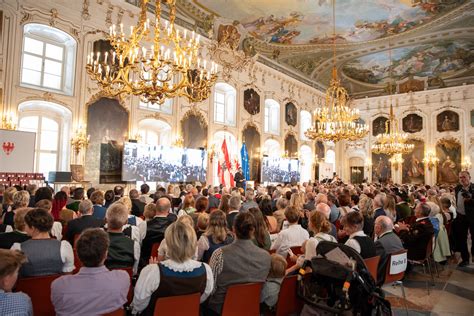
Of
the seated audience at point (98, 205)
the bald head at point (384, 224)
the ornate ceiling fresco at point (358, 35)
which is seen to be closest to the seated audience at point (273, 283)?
the bald head at point (384, 224)

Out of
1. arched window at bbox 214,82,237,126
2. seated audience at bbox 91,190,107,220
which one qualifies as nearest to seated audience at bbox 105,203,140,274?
seated audience at bbox 91,190,107,220

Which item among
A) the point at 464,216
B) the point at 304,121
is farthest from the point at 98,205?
the point at 304,121

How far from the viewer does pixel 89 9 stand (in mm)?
11570

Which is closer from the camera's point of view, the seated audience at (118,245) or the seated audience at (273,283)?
the seated audience at (273,283)

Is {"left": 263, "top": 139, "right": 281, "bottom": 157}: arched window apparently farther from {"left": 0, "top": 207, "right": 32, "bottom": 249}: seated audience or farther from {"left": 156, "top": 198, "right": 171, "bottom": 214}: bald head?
{"left": 0, "top": 207, "right": 32, "bottom": 249}: seated audience

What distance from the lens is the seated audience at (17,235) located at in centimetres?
283

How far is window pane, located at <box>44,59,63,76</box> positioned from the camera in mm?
11086

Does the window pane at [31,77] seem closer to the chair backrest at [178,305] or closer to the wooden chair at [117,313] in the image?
the wooden chair at [117,313]

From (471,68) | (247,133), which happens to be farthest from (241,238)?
(471,68)

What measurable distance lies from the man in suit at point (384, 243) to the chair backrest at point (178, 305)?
212cm

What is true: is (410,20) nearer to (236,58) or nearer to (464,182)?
(236,58)

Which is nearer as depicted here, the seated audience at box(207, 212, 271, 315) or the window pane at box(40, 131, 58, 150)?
the seated audience at box(207, 212, 271, 315)

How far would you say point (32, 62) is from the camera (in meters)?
10.8

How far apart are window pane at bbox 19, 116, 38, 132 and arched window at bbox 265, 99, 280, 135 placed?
12.1 meters
